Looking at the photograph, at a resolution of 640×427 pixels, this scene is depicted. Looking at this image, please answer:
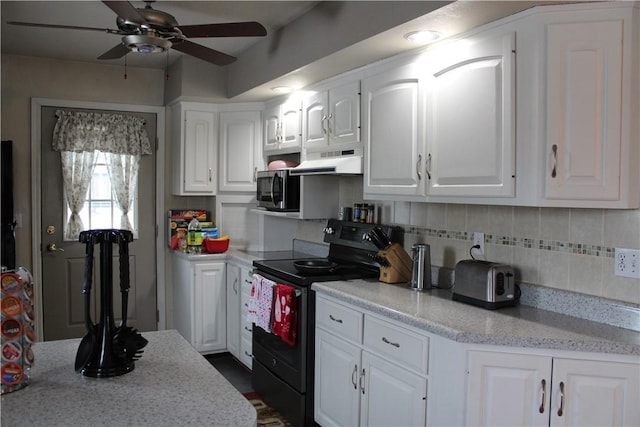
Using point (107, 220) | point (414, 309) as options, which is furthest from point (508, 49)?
point (107, 220)

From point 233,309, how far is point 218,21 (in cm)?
224

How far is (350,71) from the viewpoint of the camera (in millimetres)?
3293

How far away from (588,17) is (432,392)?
1.61 m

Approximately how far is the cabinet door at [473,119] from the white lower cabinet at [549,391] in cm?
71

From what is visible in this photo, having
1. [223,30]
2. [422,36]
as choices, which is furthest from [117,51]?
[422,36]

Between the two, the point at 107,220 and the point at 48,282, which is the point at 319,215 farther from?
the point at 48,282

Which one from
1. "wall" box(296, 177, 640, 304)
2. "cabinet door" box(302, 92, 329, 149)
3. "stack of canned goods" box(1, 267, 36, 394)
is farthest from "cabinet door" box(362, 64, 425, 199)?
"stack of canned goods" box(1, 267, 36, 394)

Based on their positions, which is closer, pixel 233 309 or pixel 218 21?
pixel 218 21

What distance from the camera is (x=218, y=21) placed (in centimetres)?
342

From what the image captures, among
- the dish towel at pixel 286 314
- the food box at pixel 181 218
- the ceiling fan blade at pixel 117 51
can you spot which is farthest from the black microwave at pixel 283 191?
the ceiling fan blade at pixel 117 51

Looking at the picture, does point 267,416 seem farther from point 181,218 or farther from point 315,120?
point 181,218

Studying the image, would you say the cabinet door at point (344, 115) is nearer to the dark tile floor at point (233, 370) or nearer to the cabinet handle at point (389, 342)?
the cabinet handle at point (389, 342)

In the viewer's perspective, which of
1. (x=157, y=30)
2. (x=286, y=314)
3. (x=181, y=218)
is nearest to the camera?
(x=157, y=30)

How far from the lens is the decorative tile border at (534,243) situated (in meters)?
2.22
